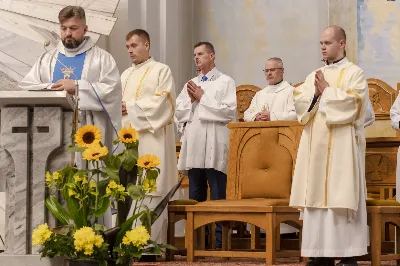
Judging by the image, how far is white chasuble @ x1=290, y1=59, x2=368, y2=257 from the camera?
21.1 ft

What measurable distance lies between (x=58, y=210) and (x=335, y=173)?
238 centimetres

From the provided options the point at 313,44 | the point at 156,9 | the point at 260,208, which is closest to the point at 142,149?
the point at 260,208

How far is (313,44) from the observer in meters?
12.0

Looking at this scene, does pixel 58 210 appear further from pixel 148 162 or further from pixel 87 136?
pixel 148 162

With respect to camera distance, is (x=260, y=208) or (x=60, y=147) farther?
(x=260, y=208)

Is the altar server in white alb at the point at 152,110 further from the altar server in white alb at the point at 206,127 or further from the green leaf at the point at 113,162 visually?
the green leaf at the point at 113,162

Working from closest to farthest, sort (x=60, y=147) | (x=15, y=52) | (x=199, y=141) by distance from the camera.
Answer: (x=60, y=147)
(x=199, y=141)
(x=15, y=52)

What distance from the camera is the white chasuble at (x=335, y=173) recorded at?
643 centimetres

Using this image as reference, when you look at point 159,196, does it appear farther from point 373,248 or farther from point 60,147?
point 60,147

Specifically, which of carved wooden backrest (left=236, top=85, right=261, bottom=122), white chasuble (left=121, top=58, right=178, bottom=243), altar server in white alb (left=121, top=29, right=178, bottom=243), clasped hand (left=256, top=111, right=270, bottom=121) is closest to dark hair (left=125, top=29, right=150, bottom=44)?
altar server in white alb (left=121, top=29, right=178, bottom=243)

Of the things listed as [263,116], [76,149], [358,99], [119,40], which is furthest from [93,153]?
[119,40]

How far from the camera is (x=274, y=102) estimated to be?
9.69 m

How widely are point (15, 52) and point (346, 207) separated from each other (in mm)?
4433

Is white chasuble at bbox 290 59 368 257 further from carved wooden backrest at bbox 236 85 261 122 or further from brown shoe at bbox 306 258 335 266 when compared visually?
carved wooden backrest at bbox 236 85 261 122
